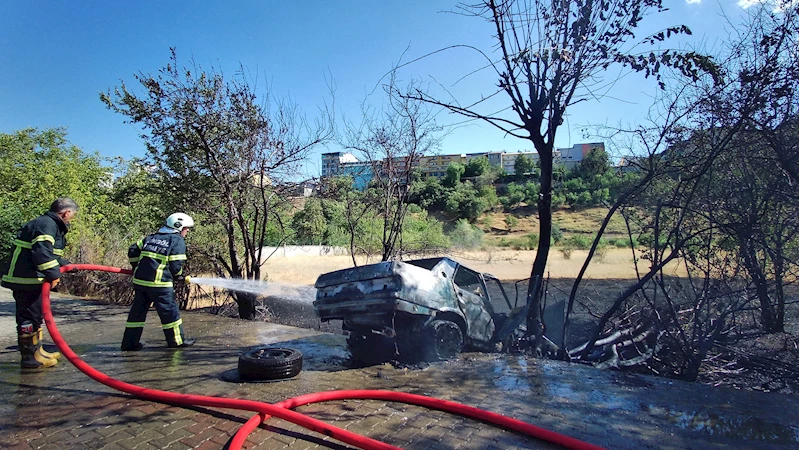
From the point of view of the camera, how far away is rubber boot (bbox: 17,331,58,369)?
488 cm

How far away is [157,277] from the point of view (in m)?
5.42

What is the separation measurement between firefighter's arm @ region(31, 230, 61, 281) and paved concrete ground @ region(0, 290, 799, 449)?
1.14m

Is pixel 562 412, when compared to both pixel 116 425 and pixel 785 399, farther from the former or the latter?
pixel 116 425

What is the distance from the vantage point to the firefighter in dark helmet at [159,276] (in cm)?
543

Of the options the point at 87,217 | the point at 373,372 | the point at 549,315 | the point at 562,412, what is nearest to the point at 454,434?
the point at 562,412

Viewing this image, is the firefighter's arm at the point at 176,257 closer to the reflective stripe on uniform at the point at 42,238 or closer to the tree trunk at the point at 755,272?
the reflective stripe on uniform at the point at 42,238

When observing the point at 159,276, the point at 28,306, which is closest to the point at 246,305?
the point at 159,276

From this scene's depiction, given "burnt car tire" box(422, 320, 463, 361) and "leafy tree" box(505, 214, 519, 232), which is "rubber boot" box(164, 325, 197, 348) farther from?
"leafy tree" box(505, 214, 519, 232)

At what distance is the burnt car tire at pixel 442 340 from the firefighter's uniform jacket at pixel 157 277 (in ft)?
10.8

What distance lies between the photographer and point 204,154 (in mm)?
8180

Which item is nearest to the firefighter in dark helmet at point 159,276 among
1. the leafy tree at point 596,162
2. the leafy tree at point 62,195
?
the leafy tree at point 596,162

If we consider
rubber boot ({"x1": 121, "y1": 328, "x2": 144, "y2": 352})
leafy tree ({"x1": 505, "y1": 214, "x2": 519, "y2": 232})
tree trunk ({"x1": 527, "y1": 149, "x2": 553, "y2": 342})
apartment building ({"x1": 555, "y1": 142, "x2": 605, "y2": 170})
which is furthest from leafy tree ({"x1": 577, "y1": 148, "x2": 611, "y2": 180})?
leafy tree ({"x1": 505, "y1": 214, "x2": 519, "y2": 232})

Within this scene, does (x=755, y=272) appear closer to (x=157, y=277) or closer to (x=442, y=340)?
(x=442, y=340)

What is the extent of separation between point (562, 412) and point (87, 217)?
1584 centimetres
